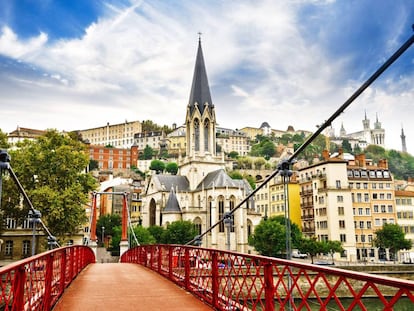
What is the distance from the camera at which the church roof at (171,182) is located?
5950cm

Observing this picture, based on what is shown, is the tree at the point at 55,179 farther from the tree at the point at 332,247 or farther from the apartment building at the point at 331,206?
the apartment building at the point at 331,206

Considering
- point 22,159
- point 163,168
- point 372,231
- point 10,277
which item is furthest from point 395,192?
point 163,168

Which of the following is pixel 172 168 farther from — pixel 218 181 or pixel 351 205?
pixel 351 205

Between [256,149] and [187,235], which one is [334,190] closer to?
[187,235]

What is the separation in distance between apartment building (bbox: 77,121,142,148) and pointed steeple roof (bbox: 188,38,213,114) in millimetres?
88726

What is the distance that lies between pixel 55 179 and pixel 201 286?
27222mm

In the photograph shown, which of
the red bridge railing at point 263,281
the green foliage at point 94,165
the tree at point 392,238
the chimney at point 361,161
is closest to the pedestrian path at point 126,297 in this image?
the red bridge railing at point 263,281

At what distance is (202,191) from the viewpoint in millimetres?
57094

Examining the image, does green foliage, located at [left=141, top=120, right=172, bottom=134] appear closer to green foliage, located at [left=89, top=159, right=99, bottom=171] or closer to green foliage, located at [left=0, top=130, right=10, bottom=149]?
green foliage, located at [left=89, top=159, right=99, bottom=171]

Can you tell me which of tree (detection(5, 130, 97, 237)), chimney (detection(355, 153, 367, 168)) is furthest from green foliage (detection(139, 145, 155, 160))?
tree (detection(5, 130, 97, 237))

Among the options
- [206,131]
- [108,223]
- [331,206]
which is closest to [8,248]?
[108,223]

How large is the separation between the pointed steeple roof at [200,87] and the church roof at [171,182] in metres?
10.4

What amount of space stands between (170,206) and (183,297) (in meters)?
49.0

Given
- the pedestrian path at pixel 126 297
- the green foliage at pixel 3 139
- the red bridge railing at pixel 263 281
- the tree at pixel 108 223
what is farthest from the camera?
the tree at pixel 108 223
